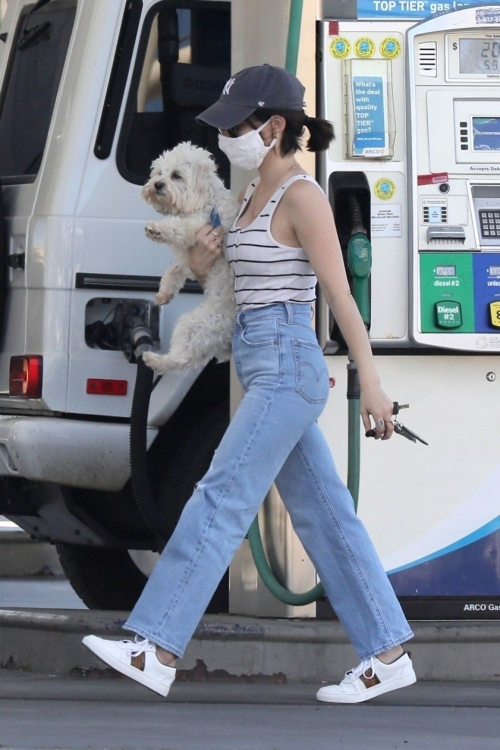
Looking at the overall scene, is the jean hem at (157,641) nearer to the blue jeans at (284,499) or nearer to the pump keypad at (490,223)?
the blue jeans at (284,499)

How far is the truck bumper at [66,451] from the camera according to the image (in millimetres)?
5047

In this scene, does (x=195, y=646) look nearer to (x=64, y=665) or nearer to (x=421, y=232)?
(x=64, y=665)

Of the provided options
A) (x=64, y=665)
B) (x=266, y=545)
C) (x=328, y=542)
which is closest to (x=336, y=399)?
(x=266, y=545)

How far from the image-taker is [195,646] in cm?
473

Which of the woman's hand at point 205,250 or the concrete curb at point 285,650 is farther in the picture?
the concrete curb at point 285,650

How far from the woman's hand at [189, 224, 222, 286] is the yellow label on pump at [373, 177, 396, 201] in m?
0.82

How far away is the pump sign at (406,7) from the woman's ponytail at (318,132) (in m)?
0.89

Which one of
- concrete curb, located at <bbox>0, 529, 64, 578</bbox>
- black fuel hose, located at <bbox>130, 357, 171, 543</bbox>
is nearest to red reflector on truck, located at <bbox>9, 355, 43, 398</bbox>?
black fuel hose, located at <bbox>130, 357, 171, 543</bbox>

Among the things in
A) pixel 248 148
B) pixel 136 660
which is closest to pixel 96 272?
pixel 248 148

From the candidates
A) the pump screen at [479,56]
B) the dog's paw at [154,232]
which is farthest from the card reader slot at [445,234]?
the dog's paw at [154,232]

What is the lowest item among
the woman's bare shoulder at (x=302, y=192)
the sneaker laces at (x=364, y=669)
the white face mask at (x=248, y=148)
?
the sneaker laces at (x=364, y=669)

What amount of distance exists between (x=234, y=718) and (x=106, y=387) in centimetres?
156

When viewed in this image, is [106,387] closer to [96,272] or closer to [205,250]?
[96,272]

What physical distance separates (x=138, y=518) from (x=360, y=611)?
1.69m
